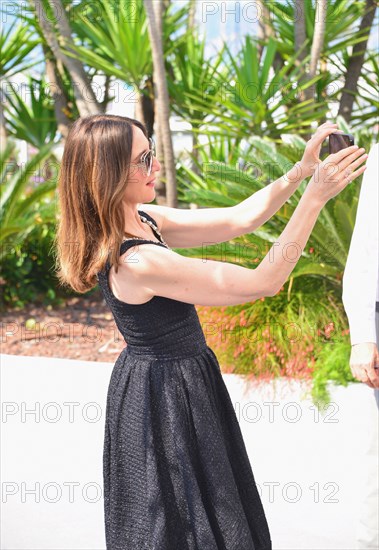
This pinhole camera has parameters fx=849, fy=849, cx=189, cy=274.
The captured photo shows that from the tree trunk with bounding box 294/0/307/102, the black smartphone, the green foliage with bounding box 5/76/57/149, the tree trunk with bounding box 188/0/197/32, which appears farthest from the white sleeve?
the green foliage with bounding box 5/76/57/149

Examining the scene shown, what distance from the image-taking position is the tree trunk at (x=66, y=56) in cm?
633

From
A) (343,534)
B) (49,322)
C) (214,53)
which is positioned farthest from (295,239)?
(214,53)

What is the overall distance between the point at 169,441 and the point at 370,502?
990mm

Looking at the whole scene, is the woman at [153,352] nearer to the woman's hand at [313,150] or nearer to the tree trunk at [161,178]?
the woman's hand at [313,150]

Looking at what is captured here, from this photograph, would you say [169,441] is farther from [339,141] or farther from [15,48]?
[15,48]

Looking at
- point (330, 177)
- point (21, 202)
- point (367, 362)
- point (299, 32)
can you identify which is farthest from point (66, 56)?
point (330, 177)

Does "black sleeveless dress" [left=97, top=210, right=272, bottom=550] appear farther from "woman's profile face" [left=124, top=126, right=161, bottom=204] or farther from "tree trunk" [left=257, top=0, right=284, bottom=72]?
"tree trunk" [left=257, top=0, right=284, bottom=72]

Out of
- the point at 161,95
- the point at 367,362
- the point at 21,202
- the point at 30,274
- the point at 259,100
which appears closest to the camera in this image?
the point at 367,362

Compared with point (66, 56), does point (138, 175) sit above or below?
below

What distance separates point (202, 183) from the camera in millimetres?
6406

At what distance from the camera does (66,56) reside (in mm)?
6703

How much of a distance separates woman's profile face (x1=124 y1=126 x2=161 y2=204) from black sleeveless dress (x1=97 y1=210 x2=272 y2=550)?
0.42ft

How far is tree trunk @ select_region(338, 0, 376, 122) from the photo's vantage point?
6959 mm

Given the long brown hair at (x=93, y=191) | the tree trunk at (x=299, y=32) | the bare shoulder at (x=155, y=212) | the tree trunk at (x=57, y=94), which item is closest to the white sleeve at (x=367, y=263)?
the bare shoulder at (x=155, y=212)
